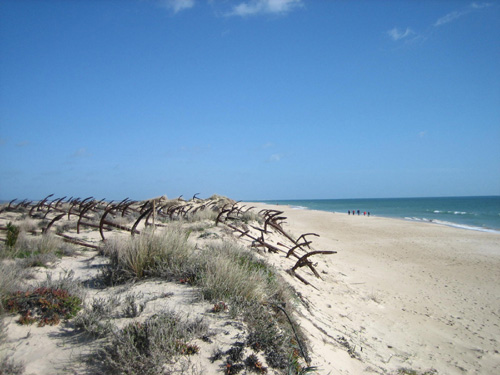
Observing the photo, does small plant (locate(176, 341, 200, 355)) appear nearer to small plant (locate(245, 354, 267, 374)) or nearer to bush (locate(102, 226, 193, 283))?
small plant (locate(245, 354, 267, 374))

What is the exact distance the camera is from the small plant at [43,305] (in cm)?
268

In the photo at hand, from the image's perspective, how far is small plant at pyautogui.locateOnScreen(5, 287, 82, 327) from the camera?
8.78 ft

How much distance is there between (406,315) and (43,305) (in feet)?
18.4

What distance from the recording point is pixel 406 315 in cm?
556

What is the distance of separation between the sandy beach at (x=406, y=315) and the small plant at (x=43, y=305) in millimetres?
2339

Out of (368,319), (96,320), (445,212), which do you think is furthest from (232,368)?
(445,212)

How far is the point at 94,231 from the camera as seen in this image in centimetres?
776

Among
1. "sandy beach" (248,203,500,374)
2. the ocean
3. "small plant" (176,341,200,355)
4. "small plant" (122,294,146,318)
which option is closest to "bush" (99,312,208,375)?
"small plant" (176,341,200,355)

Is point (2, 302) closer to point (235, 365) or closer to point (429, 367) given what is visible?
point (235, 365)

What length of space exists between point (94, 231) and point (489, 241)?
19313mm

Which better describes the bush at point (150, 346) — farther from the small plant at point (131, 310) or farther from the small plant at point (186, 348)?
the small plant at point (131, 310)

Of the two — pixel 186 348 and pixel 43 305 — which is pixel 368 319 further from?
pixel 43 305

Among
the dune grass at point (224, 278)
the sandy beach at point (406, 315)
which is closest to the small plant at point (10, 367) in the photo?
the dune grass at point (224, 278)

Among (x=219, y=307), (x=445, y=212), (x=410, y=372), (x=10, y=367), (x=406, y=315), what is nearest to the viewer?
(x=10, y=367)
